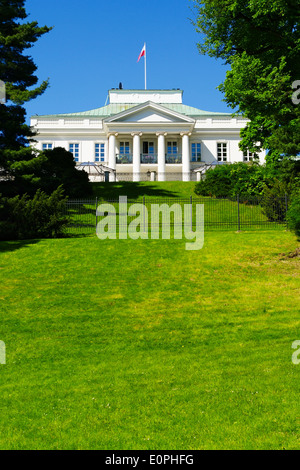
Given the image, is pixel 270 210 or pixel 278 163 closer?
pixel 270 210

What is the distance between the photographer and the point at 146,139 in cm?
5359

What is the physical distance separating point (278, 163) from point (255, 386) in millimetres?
23534

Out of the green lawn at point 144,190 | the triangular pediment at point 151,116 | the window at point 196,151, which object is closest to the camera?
the green lawn at point 144,190

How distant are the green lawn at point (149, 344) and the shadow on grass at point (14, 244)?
9cm

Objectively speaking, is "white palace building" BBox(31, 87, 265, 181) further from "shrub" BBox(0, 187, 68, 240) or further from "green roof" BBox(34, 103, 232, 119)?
"shrub" BBox(0, 187, 68, 240)

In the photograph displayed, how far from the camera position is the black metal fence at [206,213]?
2245 centimetres

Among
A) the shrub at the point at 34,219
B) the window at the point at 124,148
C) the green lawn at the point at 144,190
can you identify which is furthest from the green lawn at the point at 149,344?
the window at the point at 124,148

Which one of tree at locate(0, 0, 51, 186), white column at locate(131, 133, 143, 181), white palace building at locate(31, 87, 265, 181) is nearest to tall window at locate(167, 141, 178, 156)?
white palace building at locate(31, 87, 265, 181)

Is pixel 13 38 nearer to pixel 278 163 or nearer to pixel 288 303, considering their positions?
pixel 278 163

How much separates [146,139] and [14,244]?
37.4 meters

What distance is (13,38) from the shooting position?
24.8 m

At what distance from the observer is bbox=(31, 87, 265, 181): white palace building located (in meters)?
50.4

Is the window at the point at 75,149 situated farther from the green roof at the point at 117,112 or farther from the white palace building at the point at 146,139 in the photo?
the green roof at the point at 117,112
